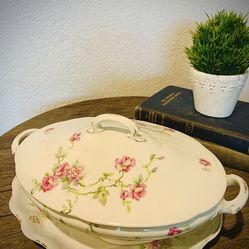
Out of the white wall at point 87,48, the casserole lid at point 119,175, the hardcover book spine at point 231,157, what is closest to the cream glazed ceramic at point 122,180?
the casserole lid at point 119,175

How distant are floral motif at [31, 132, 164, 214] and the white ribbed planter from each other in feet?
0.81

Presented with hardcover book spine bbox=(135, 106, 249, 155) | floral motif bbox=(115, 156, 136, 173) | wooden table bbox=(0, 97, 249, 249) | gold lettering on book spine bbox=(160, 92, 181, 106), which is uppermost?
floral motif bbox=(115, 156, 136, 173)

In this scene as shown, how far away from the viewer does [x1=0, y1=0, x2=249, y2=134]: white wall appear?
0.67m

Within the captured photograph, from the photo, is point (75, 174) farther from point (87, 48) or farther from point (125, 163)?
point (87, 48)

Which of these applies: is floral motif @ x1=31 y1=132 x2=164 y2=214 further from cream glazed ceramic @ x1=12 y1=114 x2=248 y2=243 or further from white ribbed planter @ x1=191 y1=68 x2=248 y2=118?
white ribbed planter @ x1=191 y1=68 x2=248 y2=118

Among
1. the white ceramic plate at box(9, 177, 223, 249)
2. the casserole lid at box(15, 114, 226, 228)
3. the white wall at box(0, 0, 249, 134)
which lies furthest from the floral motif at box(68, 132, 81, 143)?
the white wall at box(0, 0, 249, 134)

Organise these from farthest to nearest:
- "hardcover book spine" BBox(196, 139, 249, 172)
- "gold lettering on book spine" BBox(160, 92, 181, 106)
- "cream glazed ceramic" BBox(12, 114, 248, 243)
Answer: "gold lettering on book spine" BBox(160, 92, 181, 106)
"hardcover book spine" BBox(196, 139, 249, 172)
"cream glazed ceramic" BBox(12, 114, 248, 243)

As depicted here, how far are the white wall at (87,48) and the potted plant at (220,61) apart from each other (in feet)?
0.92

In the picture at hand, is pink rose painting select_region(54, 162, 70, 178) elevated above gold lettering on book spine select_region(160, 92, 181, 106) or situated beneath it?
elevated above

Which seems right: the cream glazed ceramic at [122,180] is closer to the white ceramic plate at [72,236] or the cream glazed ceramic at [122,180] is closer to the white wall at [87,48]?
the white ceramic plate at [72,236]

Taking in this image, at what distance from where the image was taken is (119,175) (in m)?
0.31

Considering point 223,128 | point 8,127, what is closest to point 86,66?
point 8,127

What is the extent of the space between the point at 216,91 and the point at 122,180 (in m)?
0.30

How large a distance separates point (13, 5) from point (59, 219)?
532mm
